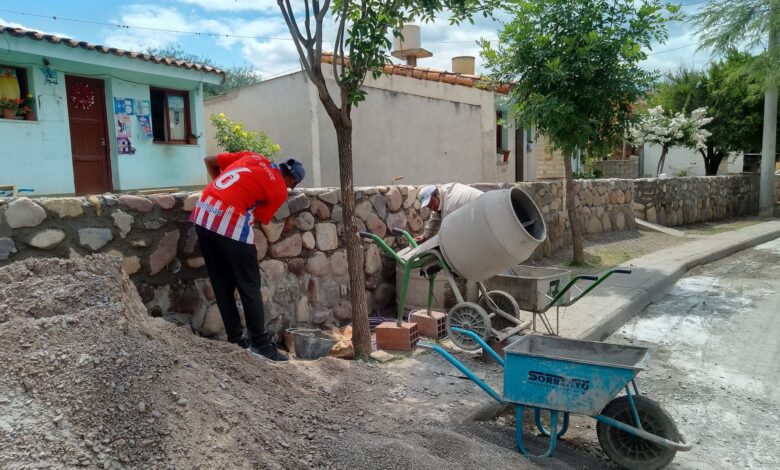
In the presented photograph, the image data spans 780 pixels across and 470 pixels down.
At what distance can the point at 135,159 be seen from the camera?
11406 mm

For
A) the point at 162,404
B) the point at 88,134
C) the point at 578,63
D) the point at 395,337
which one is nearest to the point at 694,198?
the point at 578,63

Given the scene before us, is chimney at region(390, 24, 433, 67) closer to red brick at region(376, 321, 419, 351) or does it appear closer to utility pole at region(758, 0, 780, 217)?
utility pole at region(758, 0, 780, 217)

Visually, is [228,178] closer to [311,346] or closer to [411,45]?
[311,346]

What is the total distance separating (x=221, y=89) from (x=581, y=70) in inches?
1118

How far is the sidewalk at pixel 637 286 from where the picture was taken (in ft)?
20.3

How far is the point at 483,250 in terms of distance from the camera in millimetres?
4664

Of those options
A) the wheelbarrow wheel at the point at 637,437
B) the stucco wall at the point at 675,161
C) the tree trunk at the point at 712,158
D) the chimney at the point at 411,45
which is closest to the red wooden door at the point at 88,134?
the chimney at the point at 411,45

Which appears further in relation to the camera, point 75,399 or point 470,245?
point 470,245

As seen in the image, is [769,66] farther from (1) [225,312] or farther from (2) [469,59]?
(1) [225,312]

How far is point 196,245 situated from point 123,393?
7.03 feet

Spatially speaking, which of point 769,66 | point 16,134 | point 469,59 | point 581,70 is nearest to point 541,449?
point 581,70

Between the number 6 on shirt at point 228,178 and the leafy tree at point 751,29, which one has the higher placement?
the leafy tree at point 751,29

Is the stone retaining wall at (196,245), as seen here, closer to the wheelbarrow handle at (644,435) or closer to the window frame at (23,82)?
the wheelbarrow handle at (644,435)

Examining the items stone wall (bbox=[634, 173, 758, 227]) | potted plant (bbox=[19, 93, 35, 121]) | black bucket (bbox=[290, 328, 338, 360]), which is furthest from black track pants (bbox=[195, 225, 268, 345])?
stone wall (bbox=[634, 173, 758, 227])
